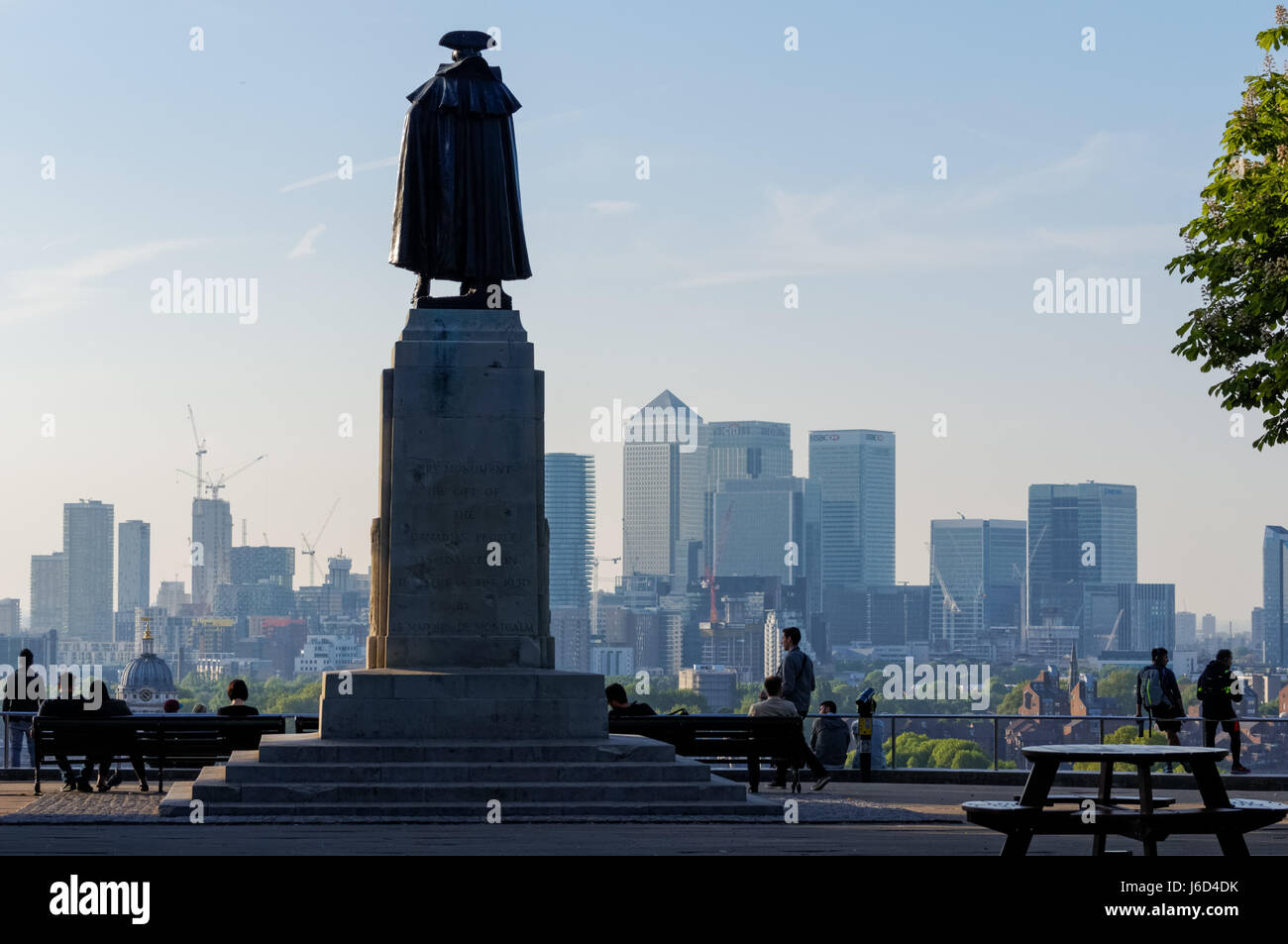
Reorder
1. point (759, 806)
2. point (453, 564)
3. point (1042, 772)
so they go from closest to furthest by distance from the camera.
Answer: point (1042, 772) → point (759, 806) → point (453, 564)

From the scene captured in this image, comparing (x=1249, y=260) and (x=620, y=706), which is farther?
(x=620, y=706)

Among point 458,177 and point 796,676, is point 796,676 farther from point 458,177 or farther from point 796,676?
point 458,177

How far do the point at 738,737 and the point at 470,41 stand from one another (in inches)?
327

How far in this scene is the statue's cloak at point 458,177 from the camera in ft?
70.9

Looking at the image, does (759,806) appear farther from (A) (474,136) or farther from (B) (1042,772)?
(A) (474,136)

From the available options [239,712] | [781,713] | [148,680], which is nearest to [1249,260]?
[781,713]

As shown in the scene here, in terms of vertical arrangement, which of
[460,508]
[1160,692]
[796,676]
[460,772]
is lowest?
[460,772]

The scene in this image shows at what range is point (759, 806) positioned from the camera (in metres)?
18.5

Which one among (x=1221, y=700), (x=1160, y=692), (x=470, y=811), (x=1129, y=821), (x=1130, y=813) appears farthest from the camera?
(x=1160, y=692)

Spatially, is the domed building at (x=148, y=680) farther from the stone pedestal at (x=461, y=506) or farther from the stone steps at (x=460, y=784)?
the stone steps at (x=460, y=784)

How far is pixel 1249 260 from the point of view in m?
18.6
